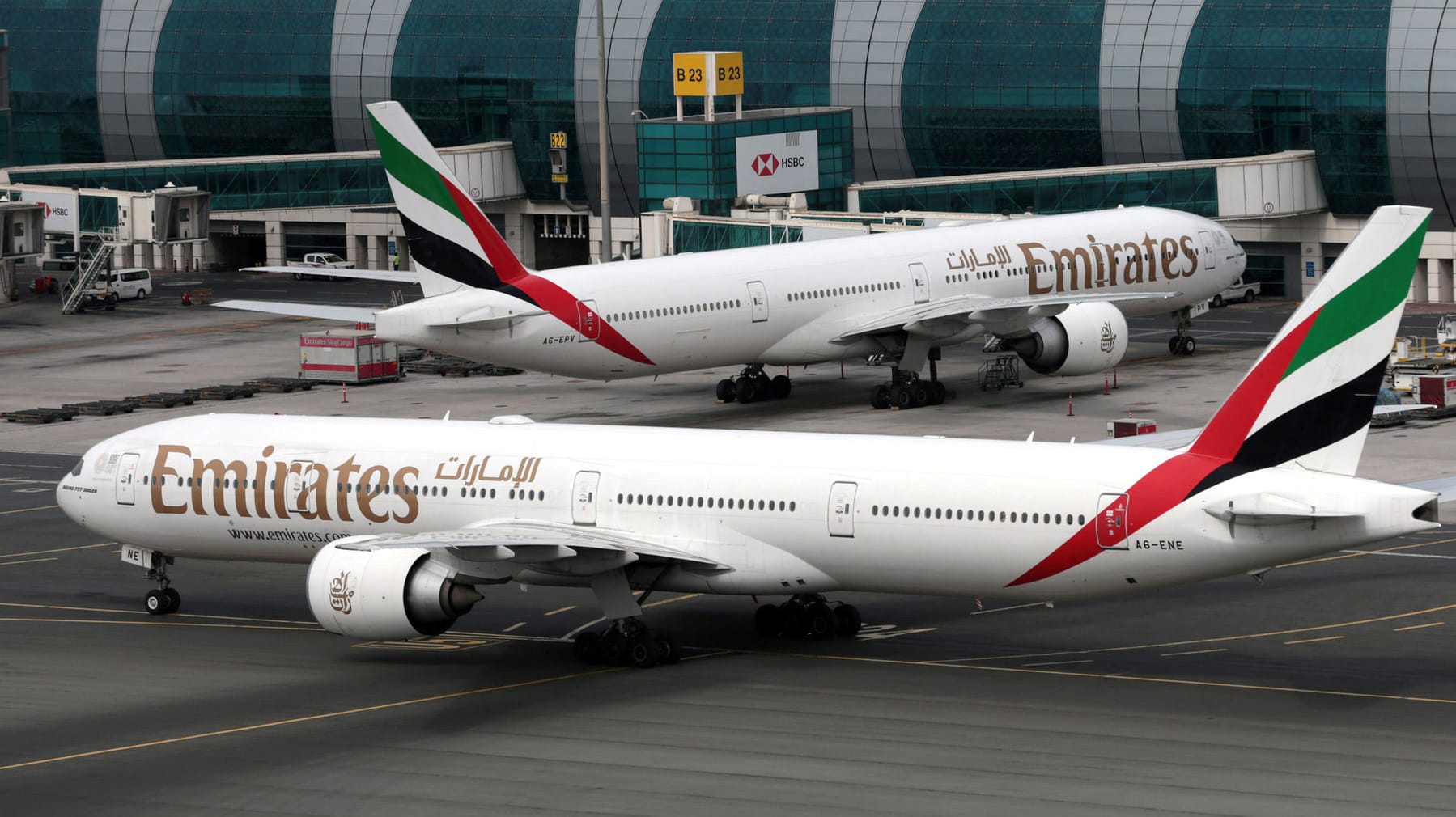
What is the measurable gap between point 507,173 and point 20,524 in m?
72.6

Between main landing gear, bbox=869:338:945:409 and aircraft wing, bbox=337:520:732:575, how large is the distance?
1284 inches

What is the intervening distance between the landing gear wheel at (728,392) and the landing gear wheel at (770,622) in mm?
32443

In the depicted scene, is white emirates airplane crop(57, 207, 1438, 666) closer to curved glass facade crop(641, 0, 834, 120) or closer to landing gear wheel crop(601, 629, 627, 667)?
landing gear wheel crop(601, 629, 627, 667)

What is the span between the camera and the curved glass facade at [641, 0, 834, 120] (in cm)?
12050

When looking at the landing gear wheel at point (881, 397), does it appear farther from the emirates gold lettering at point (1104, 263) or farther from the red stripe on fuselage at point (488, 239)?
the red stripe on fuselage at point (488, 239)

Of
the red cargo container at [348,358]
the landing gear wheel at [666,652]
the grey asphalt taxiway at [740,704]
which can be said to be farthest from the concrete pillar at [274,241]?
the landing gear wheel at [666,652]

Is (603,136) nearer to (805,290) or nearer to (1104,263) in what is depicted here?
(805,290)

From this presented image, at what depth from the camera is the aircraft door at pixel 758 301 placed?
71438mm

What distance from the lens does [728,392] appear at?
75.2 m

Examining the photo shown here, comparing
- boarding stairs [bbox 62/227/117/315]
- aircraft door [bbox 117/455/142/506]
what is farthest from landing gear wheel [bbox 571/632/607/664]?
boarding stairs [bbox 62/227/117/315]

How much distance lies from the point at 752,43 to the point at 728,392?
167ft

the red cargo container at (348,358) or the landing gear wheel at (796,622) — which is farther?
the red cargo container at (348,358)

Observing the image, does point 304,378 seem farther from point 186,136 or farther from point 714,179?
point 186,136

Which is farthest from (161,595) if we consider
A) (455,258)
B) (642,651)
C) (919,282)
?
(919,282)
